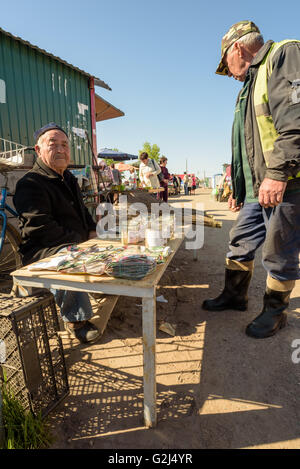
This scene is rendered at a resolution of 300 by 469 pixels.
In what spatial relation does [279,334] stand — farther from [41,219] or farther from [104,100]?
[104,100]

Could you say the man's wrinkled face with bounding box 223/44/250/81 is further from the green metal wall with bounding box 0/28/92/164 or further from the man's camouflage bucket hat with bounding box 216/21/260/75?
the green metal wall with bounding box 0/28/92/164

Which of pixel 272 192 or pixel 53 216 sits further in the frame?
pixel 53 216

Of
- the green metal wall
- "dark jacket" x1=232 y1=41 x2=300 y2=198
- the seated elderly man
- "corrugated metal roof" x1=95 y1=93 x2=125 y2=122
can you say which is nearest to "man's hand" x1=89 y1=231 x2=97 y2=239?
the seated elderly man

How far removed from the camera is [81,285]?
4.42ft

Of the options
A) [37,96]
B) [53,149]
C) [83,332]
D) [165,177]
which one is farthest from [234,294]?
[165,177]

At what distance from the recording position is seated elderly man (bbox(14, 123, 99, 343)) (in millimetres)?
2070

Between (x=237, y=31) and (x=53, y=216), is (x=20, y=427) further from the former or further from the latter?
(x=237, y=31)

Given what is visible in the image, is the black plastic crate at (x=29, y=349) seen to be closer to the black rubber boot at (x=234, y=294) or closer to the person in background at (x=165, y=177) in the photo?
the black rubber boot at (x=234, y=294)

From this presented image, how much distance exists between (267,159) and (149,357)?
1.66 metres

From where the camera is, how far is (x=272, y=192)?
1820 mm

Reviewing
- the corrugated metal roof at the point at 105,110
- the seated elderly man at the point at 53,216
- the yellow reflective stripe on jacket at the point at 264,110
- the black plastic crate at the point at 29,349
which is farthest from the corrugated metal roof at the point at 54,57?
the black plastic crate at the point at 29,349

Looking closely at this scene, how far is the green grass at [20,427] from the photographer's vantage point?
131 cm

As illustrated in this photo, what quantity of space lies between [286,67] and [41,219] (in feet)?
6.92
